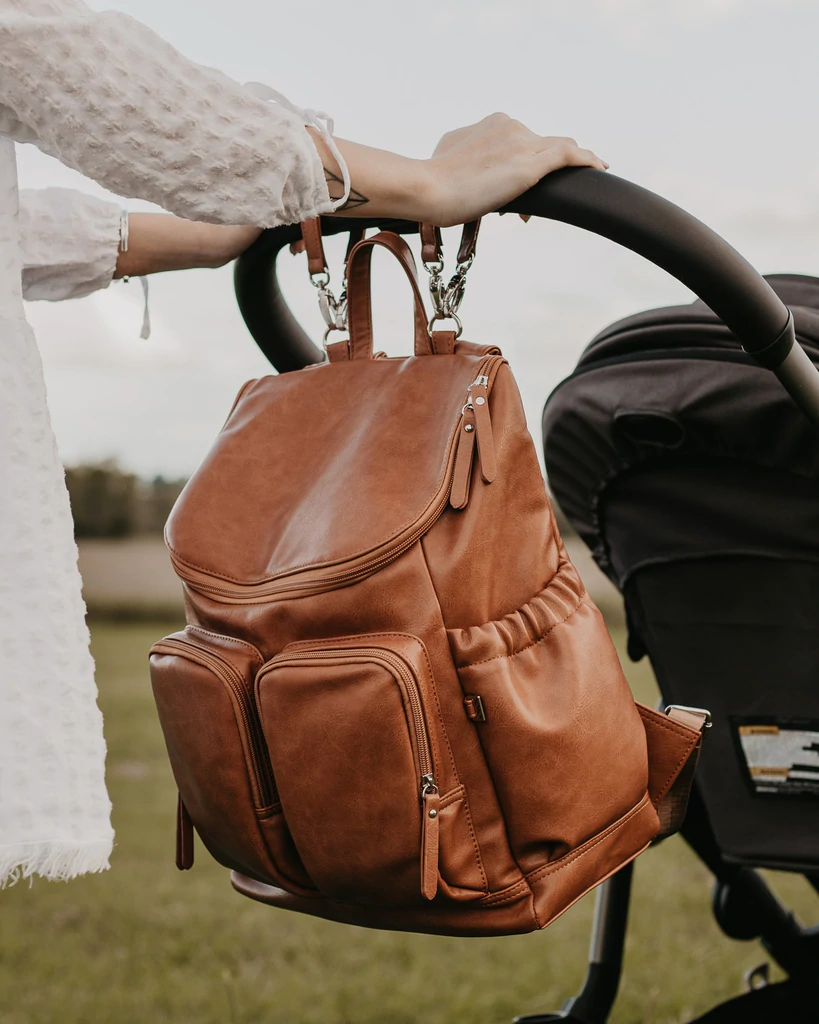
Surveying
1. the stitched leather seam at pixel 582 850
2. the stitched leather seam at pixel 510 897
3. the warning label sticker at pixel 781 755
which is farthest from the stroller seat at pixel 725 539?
the stitched leather seam at pixel 510 897

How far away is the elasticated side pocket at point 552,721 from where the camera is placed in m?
0.77

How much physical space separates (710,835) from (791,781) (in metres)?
0.32

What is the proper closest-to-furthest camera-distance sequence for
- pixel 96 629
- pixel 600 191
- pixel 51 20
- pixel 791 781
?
pixel 51 20 < pixel 600 191 < pixel 791 781 < pixel 96 629

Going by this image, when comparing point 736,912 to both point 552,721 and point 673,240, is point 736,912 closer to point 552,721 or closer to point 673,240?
point 552,721

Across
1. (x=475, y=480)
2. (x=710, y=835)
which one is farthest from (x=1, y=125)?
(x=710, y=835)

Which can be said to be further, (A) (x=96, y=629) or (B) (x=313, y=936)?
(A) (x=96, y=629)

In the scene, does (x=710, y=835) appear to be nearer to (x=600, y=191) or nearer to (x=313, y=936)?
(x=600, y=191)

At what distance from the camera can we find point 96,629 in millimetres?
8891

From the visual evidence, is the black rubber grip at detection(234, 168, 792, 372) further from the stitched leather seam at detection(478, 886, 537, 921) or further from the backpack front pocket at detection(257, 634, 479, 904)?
the stitched leather seam at detection(478, 886, 537, 921)

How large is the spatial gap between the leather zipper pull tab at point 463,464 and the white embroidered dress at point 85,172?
0.21 m

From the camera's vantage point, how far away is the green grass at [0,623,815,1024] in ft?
7.09

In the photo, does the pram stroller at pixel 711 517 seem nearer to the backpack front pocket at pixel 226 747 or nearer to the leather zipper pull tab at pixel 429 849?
the backpack front pocket at pixel 226 747

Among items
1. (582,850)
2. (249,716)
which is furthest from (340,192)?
(582,850)

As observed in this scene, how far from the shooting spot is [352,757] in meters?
0.75
